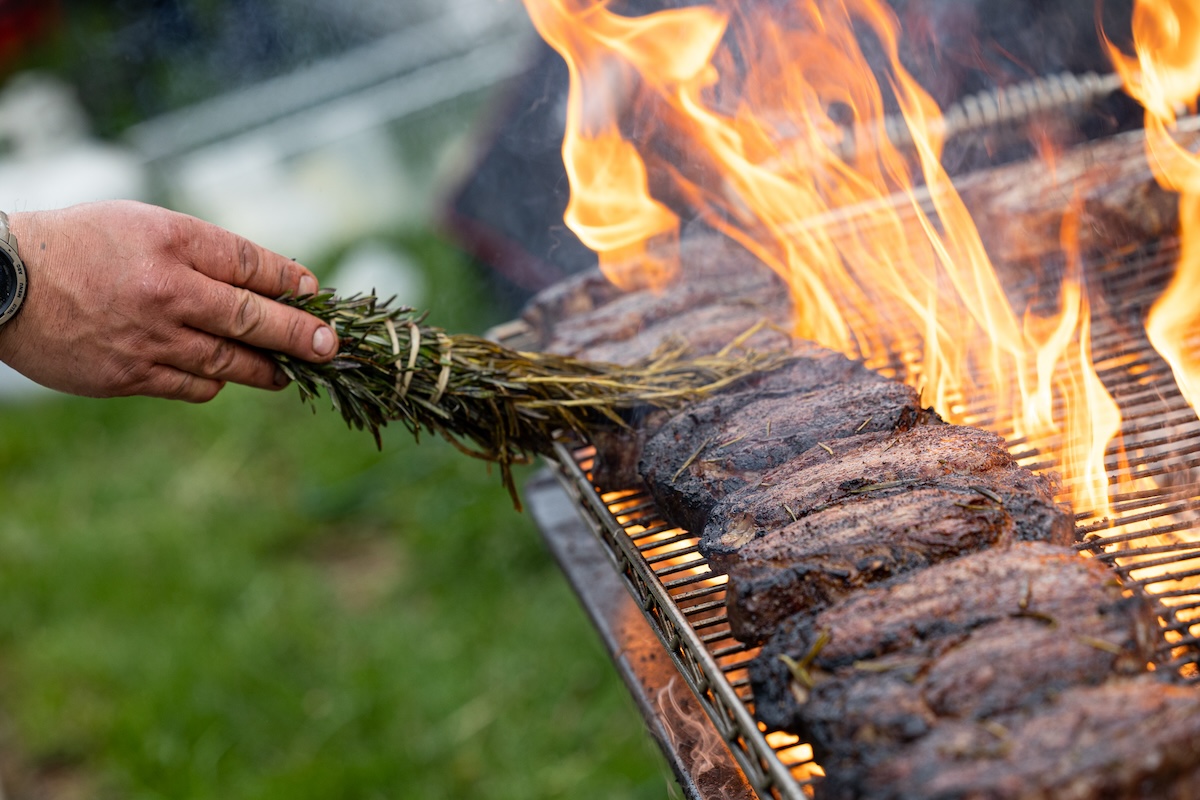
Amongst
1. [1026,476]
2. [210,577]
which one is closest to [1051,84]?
[1026,476]

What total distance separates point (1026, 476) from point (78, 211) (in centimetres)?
262

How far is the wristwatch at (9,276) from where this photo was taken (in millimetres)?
2803

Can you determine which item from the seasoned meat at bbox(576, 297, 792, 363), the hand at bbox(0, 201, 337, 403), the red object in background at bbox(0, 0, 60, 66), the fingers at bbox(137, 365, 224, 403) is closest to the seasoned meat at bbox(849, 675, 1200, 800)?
the seasoned meat at bbox(576, 297, 792, 363)

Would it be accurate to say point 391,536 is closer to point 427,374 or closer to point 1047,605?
point 427,374

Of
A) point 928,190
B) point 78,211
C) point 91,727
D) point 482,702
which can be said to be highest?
point 78,211

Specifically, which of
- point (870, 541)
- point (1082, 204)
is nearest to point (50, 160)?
point (1082, 204)

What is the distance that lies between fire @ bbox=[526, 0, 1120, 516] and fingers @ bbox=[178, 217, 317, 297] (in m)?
1.38

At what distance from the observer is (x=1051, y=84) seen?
4.63 m

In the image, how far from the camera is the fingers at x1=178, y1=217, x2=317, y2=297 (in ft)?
9.41

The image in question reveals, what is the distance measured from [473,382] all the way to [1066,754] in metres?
1.94

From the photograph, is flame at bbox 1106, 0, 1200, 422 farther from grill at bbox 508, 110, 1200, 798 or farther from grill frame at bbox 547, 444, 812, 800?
grill frame at bbox 547, 444, 812, 800

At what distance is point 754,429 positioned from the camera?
9.78 ft

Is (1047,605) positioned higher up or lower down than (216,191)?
lower down

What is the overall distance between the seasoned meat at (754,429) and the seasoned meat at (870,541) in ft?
1.17
